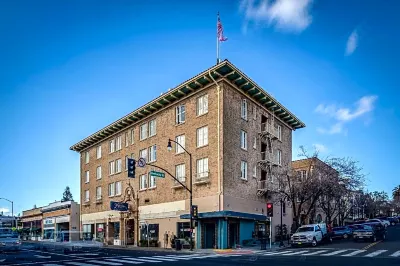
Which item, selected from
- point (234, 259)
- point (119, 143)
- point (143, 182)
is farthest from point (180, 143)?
point (234, 259)

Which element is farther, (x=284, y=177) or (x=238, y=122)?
(x=284, y=177)

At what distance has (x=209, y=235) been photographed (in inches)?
1421

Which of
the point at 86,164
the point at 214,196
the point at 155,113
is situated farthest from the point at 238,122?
the point at 86,164

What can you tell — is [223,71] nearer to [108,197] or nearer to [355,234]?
[355,234]

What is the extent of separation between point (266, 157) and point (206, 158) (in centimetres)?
849

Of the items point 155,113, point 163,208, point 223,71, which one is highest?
point 223,71

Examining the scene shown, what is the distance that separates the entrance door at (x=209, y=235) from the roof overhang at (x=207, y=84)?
44.6 feet

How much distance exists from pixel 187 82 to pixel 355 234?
71.8 feet

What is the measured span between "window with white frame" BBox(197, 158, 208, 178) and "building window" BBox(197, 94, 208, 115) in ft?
15.7

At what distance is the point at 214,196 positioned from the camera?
34938 mm

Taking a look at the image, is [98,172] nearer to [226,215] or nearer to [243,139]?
[243,139]

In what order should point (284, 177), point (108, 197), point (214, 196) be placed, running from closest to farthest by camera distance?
1. point (214, 196)
2. point (284, 177)
3. point (108, 197)

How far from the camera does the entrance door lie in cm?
3572

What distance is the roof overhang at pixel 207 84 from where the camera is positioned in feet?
118
